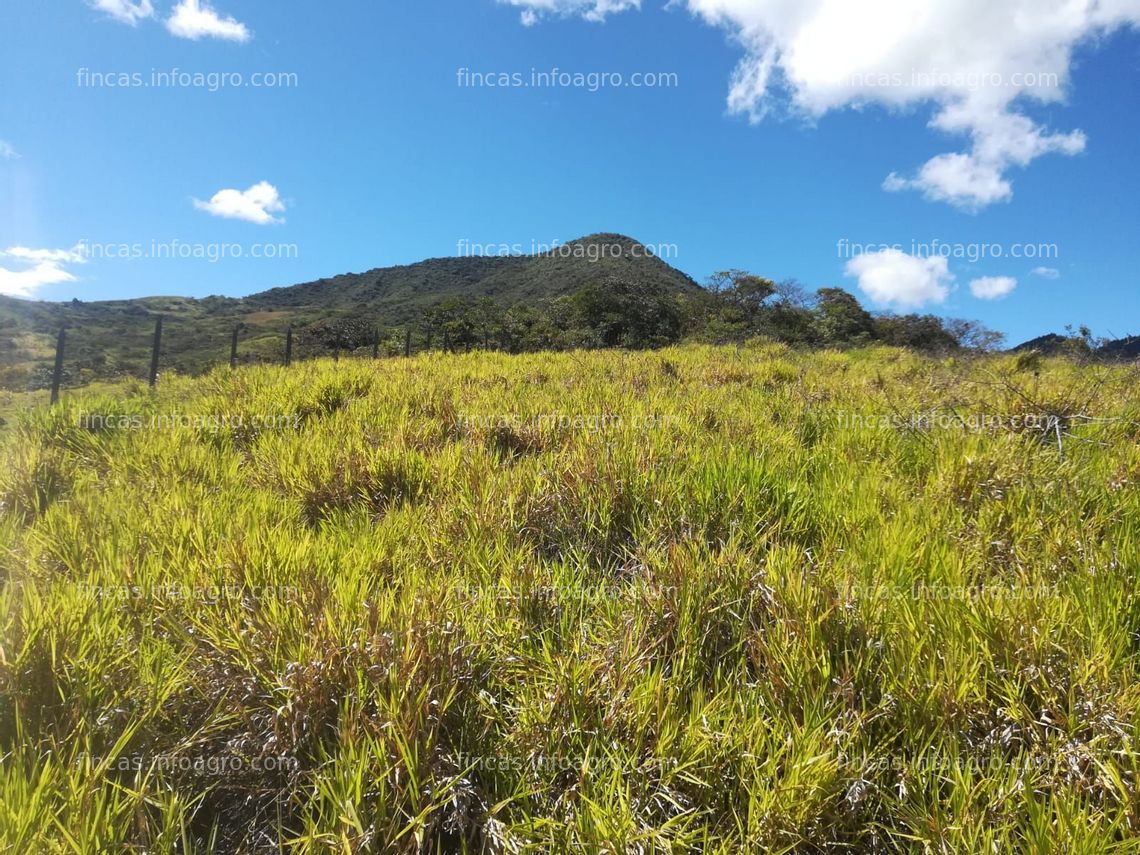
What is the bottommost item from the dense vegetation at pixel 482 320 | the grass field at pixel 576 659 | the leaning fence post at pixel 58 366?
the grass field at pixel 576 659

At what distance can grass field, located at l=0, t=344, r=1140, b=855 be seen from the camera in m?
1.13

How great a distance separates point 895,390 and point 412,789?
6.06 metres

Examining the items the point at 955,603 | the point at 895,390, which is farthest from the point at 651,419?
the point at 895,390

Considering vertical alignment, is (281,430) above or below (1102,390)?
below

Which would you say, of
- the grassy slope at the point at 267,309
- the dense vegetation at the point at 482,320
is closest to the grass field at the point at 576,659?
the dense vegetation at the point at 482,320

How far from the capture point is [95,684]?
4.55 ft

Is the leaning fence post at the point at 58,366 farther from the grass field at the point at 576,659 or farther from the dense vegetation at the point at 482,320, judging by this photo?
the grass field at the point at 576,659

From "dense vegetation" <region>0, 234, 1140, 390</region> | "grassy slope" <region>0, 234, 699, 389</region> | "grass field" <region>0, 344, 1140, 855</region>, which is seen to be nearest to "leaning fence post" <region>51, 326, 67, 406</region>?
"dense vegetation" <region>0, 234, 1140, 390</region>

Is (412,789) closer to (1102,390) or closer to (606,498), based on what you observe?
(606,498)

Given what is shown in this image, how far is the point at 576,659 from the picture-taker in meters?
1.43

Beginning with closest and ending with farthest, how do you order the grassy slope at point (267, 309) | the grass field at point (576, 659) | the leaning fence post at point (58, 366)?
the grass field at point (576, 659), the leaning fence post at point (58, 366), the grassy slope at point (267, 309)

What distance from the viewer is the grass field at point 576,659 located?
1.13 meters

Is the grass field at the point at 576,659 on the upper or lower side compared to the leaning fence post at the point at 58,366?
lower

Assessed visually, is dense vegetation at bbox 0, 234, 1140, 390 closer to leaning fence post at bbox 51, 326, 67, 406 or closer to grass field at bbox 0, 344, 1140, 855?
leaning fence post at bbox 51, 326, 67, 406
